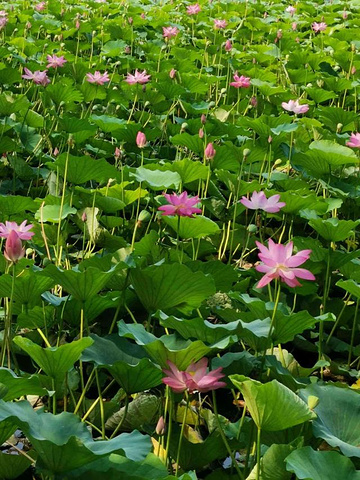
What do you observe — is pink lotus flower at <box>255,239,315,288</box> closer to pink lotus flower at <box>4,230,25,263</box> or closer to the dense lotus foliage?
the dense lotus foliage

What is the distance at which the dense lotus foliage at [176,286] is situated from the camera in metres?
0.99

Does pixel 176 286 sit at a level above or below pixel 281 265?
below

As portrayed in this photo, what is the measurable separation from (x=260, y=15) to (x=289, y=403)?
4876mm

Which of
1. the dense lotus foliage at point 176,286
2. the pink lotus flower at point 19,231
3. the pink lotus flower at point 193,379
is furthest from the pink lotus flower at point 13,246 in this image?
the pink lotus flower at point 193,379

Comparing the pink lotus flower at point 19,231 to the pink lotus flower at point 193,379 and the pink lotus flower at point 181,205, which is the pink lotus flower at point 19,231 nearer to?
the pink lotus flower at point 181,205

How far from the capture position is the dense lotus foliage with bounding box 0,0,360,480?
0.99 metres

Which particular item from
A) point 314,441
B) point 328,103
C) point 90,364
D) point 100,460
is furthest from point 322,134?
point 100,460

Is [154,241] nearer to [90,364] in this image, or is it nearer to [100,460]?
[90,364]

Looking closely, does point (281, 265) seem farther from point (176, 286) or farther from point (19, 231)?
point (19, 231)

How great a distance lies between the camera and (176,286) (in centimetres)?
128

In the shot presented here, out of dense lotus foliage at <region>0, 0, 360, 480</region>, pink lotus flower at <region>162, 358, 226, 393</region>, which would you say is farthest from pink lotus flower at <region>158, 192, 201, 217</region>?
pink lotus flower at <region>162, 358, 226, 393</region>

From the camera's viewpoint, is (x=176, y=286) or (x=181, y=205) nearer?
(x=176, y=286)

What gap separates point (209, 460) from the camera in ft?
3.67

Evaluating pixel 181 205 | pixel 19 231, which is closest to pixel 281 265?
pixel 181 205
